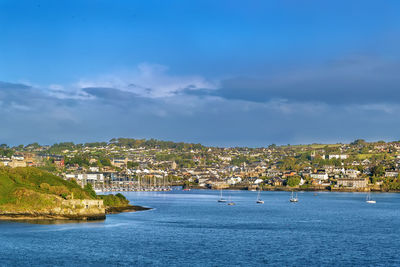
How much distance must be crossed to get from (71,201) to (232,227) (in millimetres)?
18711

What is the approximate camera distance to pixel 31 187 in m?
74.8

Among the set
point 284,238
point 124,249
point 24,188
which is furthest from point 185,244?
point 24,188

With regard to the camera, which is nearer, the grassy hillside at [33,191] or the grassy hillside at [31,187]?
the grassy hillside at [33,191]

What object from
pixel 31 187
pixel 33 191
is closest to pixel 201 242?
pixel 33 191

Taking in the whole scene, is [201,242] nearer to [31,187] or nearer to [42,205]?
[42,205]

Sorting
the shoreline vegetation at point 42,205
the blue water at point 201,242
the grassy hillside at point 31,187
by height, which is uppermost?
the grassy hillside at point 31,187

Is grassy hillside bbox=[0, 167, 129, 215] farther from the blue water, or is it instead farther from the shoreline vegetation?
the blue water

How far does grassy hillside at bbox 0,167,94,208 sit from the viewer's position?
6844 centimetres

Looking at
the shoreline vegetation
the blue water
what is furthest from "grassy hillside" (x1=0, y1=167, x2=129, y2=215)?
the blue water

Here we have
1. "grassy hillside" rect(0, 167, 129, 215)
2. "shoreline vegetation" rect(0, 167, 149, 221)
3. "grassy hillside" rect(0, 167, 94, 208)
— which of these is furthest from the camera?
"grassy hillside" rect(0, 167, 94, 208)

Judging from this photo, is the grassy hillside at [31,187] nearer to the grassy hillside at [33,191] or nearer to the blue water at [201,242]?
the grassy hillside at [33,191]

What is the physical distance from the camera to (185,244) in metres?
50.5

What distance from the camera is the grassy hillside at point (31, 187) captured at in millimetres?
68438

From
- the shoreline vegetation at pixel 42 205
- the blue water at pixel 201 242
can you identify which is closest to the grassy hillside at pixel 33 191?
the shoreline vegetation at pixel 42 205
